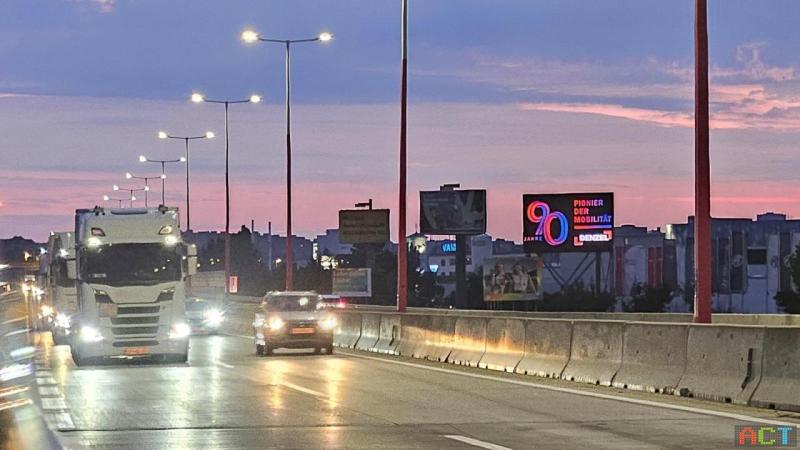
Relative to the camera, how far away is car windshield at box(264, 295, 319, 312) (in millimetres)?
35719

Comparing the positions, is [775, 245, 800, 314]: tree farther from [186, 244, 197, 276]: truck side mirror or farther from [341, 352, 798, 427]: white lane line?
[341, 352, 798, 427]: white lane line

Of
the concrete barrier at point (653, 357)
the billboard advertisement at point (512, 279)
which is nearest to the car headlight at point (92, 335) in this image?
the concrete barrier at point (653, 357)

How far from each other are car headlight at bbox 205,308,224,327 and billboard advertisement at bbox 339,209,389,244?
1884 inches

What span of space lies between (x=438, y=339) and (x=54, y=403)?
1264cm

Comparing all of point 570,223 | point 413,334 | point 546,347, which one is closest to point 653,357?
point 546,347

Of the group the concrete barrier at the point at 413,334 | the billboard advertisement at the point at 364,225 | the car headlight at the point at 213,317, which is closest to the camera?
the concrete barrier at the point at 413,334

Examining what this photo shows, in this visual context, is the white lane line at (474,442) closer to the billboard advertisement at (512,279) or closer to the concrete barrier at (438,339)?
the concrete barrier at (438,339)

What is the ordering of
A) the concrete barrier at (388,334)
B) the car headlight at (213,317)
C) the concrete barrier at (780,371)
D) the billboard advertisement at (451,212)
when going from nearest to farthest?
the concrete barrier at (780,371) < the concrete barrier at (388,334) < the car headlight at (213,317) < the billboard advertisement at (451,212)

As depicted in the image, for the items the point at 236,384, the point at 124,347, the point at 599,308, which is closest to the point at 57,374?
the point at 124,347

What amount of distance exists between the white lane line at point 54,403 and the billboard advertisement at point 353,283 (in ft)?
251

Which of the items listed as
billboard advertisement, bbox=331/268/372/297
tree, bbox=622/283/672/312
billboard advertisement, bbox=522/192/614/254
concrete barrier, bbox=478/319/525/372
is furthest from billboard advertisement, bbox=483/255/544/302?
concrete barrier, bbox=478/319/525/372

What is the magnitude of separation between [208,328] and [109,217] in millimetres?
20374

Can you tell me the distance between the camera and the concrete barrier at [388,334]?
116 ft

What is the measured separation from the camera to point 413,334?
111 ft
